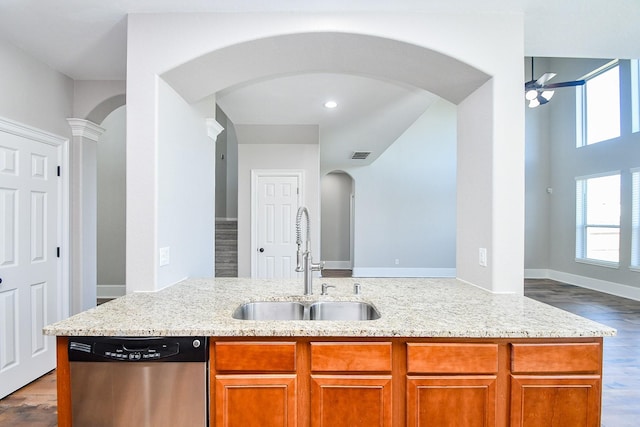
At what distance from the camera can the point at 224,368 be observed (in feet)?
4.72

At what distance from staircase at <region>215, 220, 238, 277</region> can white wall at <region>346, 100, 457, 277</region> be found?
3.39 m

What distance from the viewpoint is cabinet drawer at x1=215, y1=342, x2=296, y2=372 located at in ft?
4.71

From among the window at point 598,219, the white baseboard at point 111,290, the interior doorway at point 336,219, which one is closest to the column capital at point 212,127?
the white baseboard at point 111,290

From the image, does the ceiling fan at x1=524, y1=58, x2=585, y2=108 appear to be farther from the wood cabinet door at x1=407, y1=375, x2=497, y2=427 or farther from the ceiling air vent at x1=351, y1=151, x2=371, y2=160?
the wood cabinet door at x1=407, y1=375, x2=497, y2=427

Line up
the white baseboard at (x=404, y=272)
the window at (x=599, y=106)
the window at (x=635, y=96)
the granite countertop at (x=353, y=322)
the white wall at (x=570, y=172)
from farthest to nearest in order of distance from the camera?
1. the white baseboard at (x=404, y=272)
2. the window at (x=599, y=106)
3. the white wall at (x=570, y=172)
4. the window at (x=635, y=96)
5. the granite countertop at (x=353, y=322)

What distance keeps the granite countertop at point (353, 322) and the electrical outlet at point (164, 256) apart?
0.17 meters

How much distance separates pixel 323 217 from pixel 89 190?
268 inches

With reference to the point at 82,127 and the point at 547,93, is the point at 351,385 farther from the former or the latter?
the point at 547,93

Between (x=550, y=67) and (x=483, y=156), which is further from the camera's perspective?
(x=550, y=67)

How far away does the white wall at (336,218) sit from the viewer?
965 centimetres

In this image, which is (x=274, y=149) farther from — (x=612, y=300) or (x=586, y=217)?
(x=586, y=217)

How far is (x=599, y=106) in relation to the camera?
675 cm

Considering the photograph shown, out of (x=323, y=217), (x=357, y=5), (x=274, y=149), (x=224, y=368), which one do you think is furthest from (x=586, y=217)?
(x=224, y=368)

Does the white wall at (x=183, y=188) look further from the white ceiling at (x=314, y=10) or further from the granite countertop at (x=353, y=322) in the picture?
the white ceiling at (x=314, y=10)
